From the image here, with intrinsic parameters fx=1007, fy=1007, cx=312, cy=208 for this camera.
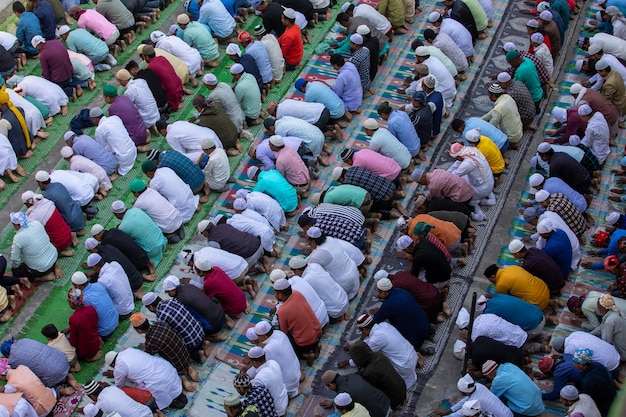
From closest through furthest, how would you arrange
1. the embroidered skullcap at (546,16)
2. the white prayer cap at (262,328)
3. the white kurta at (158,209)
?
the white prayer cap at (262,328) → the white kurta at (158,209) → the embroidered skullcap at (546,16)

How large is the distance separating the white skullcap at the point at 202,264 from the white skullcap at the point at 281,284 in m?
0.87

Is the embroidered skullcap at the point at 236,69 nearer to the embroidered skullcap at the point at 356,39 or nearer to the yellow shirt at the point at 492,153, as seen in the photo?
the embroidered skullcap at the point at 356,39

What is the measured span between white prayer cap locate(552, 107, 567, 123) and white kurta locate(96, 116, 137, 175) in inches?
237

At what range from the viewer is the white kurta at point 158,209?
1236 centimetres

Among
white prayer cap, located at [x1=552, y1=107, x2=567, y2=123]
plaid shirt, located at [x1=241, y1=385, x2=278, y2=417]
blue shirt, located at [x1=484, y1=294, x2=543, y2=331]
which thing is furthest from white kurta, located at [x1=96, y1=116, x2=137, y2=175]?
white prayer cap, located at [x1=552, y1=107, x2=567, y2=123]

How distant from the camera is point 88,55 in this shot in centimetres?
1505

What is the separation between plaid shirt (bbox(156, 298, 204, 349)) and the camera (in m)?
11.0

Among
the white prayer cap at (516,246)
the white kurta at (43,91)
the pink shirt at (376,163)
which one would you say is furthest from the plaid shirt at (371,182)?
the white kurta at (43,91)

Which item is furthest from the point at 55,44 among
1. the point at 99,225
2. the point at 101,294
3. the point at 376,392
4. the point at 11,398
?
the point at 376,392

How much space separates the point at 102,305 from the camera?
1127 cm

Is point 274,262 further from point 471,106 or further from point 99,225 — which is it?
point 471,106

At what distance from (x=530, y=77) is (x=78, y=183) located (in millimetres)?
6651

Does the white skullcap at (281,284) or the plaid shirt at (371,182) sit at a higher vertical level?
the plaid shirt at (371,182)

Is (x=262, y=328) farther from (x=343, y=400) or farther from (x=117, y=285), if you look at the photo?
(x=117, y=285)
